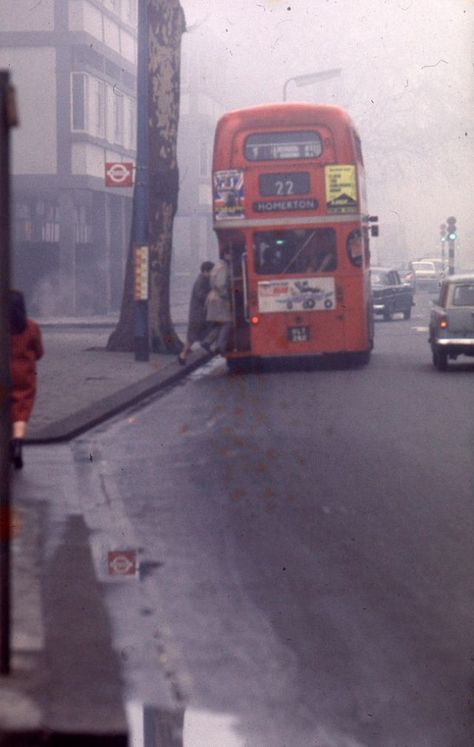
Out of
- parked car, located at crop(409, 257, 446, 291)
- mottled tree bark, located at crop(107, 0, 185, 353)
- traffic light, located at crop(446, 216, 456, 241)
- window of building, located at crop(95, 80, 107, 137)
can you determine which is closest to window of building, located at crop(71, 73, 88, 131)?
window of building, located at crop(95, 80, 107, 137)

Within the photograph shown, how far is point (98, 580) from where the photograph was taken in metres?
8.07

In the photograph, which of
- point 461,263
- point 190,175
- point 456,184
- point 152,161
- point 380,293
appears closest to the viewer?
point 152,161

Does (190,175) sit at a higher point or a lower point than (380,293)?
higher

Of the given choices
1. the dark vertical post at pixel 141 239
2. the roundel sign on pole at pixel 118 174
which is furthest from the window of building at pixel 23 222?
the roundel sign on pole at pixel 118 174

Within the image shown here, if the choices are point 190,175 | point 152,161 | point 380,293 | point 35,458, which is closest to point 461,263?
point 190,175

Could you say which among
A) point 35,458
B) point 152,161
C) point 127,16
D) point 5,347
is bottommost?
point 35,458

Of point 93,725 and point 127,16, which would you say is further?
point 127,16

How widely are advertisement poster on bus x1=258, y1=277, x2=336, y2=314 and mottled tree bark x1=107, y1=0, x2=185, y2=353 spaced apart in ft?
12.0

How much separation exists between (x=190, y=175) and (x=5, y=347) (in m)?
59.5

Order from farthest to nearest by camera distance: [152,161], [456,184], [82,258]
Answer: [456,184]
[82,258]
[152,161]

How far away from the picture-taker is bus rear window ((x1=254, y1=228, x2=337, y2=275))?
2480 centimetres

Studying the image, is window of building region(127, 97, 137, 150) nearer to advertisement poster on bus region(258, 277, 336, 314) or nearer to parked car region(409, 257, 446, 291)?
advertisement poster on bus region(258, 277, 336, 314)

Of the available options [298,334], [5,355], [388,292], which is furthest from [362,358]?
[388,292]

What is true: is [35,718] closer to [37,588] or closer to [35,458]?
[37,588]
